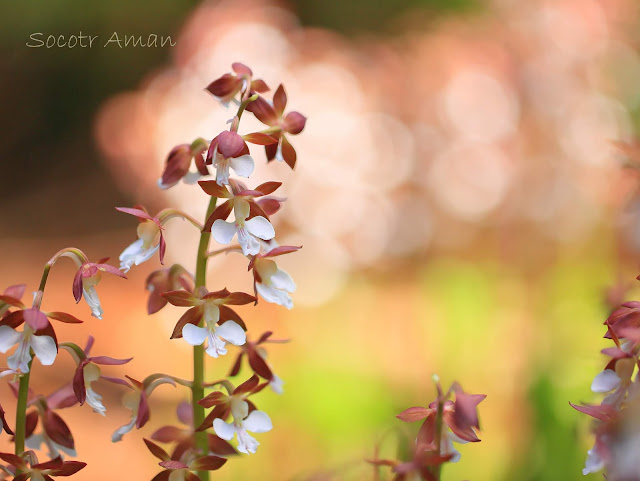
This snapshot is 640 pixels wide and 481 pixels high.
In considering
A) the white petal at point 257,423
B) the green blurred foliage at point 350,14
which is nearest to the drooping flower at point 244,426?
the white petal at point 257,423

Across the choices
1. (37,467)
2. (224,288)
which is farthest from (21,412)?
(224,288)

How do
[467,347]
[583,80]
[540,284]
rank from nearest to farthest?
[467,347]
[540,284]
[583,80]

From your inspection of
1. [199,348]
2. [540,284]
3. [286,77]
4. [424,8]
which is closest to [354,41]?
[424,8]

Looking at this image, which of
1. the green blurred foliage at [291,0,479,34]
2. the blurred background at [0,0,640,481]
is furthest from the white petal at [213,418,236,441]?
the green blurred foliage at [291,0,479,34]

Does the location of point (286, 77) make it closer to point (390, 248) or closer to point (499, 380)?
point (390, 248)

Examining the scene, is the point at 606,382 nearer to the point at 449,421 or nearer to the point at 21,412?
the point at 449,421

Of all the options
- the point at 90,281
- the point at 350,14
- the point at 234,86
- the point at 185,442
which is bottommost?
the point at 185,442
